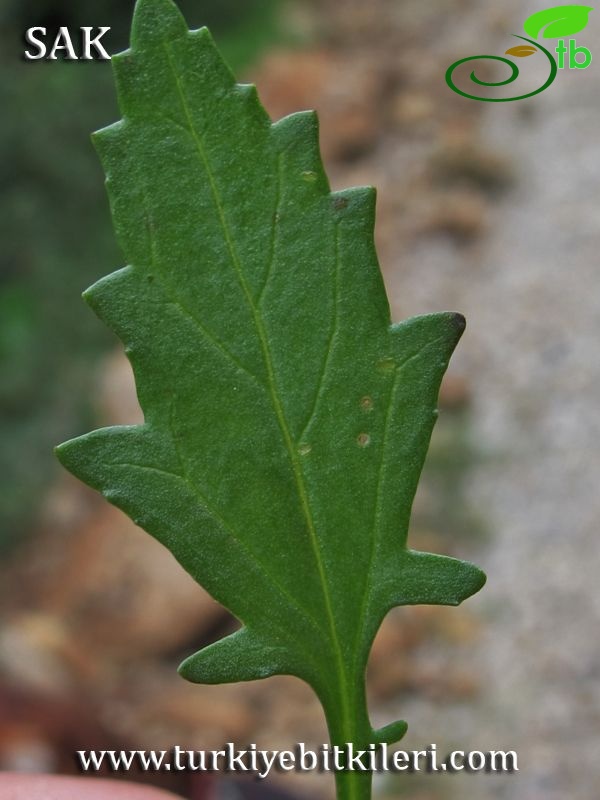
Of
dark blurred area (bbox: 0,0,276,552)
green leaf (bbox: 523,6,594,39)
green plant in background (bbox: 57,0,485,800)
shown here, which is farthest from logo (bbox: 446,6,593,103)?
dark blurred area (bbox: 0,0,276,552)

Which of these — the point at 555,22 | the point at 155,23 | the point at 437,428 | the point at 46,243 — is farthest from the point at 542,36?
the point at 155,23

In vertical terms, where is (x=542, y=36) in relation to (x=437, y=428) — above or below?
above

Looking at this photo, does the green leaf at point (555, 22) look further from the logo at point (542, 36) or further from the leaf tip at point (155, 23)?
the leaf tip at point (155, 23)

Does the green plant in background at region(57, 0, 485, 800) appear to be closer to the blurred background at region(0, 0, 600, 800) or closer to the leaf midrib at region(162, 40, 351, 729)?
the leaf midrib at region(162, 40, 351, 729)

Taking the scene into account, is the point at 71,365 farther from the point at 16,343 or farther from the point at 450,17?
the point at 450,17

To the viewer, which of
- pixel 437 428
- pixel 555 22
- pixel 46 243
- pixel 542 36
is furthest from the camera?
pixel 46 243

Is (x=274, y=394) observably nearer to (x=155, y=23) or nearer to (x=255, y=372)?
(x=255, y=372)
